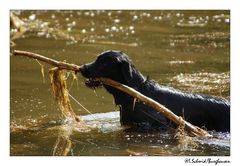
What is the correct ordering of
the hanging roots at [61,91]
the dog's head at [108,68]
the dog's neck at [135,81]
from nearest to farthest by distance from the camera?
the dog's head at [108,68] < the dog's neck at [135,81] < the hanging roots at [61,91]

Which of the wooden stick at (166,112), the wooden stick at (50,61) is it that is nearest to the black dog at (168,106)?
the wooden stick at (166,112)

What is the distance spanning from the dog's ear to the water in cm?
98

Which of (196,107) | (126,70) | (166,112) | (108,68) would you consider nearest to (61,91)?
(108,68)

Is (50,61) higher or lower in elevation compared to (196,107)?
higher

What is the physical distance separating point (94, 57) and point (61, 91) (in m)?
6.14

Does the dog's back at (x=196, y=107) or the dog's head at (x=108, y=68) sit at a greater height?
the dog's head at (x=108, y=68)

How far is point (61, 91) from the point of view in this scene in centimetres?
1098

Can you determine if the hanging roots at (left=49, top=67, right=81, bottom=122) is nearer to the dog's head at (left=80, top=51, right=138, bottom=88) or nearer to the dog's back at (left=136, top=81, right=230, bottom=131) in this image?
the dog's head at (left=80, top=51, right=138, bottom=88)

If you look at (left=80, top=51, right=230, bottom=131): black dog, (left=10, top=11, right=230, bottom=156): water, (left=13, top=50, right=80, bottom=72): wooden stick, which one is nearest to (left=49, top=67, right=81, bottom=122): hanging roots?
(left=10, top=11, right=230, bottom=156): water

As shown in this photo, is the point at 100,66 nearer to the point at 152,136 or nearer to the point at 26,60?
the point at 152,136

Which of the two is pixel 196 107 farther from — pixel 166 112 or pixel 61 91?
pixel 61 91

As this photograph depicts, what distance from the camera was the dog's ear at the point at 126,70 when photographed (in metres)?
10.3

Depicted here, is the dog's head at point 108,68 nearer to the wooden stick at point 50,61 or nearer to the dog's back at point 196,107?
the wooden stick at point 50,61

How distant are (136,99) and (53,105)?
7.90 ft
